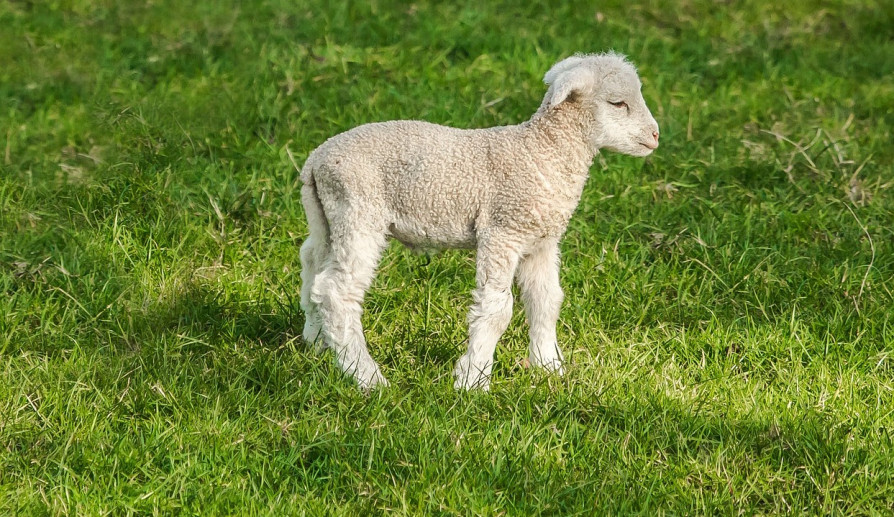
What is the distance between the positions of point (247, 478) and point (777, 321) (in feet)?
8.35

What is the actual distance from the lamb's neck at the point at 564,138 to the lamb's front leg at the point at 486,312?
40 centimetres

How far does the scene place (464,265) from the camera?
18.9 ft

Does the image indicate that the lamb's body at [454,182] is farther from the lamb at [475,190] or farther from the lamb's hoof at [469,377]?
the lamb's hoof at [469,377]

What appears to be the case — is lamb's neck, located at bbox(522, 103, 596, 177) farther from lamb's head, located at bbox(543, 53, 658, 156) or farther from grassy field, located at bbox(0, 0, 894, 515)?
grassy field, located at bbox(0, 0, 894, 515)

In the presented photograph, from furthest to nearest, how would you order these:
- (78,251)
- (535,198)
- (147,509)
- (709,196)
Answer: (709,196), (78,251), (535,198), (147,509)

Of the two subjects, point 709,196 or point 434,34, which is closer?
point 709,196

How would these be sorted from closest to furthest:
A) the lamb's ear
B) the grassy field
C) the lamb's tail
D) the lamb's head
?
the grassy field → the lamb's ear → the lamb's head → the lamb's tail

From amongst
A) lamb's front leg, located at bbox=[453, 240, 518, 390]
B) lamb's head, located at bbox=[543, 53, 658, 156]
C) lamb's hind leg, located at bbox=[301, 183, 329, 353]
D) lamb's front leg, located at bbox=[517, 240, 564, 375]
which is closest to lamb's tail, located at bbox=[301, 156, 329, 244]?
lamb's hind leg, located at bbox=[301, 183, 329, 353]

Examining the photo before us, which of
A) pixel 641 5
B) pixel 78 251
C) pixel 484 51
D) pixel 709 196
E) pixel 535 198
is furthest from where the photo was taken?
pixel 641 5

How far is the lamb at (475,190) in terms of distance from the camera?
14.8 feet

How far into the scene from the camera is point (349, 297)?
4.61 meters

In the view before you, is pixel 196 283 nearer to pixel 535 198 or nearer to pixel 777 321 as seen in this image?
pixel 535 198

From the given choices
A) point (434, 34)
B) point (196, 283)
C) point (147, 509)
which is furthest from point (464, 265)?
point (434, 34)

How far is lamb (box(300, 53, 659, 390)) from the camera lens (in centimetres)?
450
